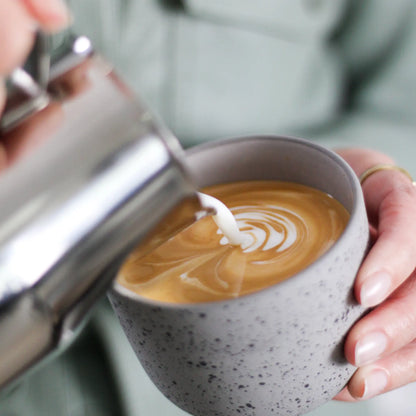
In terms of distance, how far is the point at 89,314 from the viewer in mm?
Answer: 357

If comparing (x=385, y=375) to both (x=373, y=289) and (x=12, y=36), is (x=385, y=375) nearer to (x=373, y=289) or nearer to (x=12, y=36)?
(x=373, y=289)

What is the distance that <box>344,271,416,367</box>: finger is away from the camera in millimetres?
410

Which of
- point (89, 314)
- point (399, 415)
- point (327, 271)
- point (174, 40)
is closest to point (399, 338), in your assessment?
point (327, 271)

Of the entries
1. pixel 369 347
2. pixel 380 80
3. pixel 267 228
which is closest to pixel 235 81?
pixel 380 80

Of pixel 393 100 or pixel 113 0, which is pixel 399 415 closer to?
pixel 393 100

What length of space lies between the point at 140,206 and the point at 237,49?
73 centimetres

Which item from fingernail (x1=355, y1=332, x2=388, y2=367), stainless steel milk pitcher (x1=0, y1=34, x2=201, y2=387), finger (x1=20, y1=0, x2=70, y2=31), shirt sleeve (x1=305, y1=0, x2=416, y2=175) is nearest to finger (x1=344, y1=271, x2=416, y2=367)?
fingernail (x1=355, y1=332, x2=388, y2=367)

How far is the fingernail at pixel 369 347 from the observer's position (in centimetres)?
41

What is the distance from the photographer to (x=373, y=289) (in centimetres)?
40

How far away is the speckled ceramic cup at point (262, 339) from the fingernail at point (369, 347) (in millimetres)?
12

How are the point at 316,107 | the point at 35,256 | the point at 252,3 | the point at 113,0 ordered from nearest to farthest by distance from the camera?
1. the point at 35,256
2. the point at 113,0
3. the point at 252,3
4. the point at 316,107

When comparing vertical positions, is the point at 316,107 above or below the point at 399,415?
above

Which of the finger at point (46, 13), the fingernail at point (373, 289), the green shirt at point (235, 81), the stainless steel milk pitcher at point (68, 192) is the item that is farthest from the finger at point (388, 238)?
the green shirt at point (235, 81)

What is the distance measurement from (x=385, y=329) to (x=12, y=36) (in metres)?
0.36
